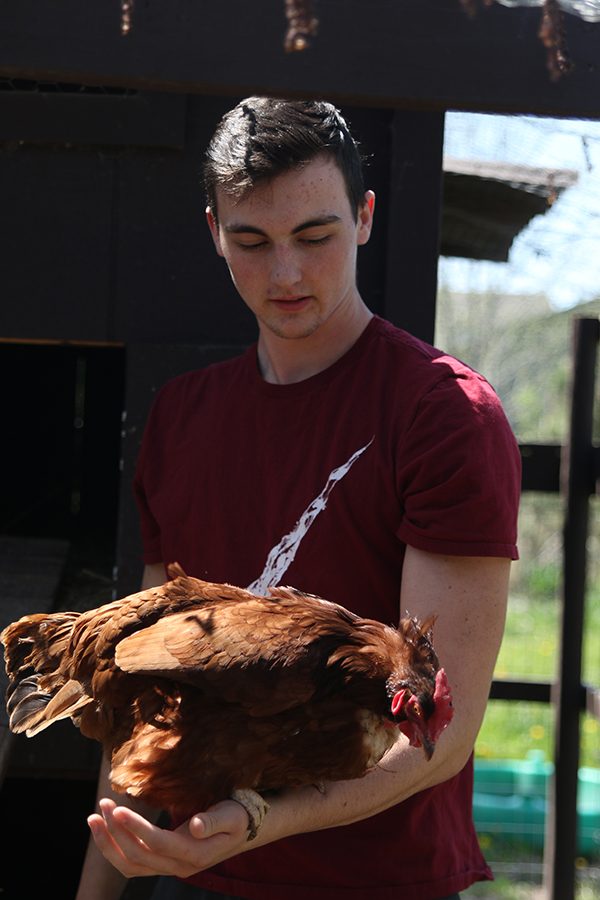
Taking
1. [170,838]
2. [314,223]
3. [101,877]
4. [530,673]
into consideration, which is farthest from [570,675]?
[530,673]

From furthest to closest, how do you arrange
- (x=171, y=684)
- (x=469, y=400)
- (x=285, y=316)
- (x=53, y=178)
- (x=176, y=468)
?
(x=53, y=178)
(x=176, y=468)
(x=285, y=316)
(x=469, y=400)
(x=171, y=684)

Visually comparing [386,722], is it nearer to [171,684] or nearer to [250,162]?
[171,684]

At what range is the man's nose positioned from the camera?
185cm

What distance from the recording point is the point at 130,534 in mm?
2848

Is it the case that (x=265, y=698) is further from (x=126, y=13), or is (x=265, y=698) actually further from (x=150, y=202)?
(x=150, y=202)

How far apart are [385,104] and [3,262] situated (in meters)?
1.67

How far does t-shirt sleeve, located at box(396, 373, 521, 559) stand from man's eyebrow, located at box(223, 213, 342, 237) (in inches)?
14.3

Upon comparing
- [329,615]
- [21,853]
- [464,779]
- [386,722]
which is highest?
[329,615]

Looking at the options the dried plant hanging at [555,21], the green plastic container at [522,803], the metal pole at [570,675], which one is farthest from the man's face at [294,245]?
the green plastic container at [522,803]

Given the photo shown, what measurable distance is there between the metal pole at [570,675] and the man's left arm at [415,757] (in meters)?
1.99

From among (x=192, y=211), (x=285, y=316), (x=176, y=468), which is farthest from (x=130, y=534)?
(x=285, y=316)

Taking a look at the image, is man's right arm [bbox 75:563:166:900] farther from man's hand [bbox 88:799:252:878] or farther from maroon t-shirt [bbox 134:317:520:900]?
man's hand [bbox 88:799:252:878]

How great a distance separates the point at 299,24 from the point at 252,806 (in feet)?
3.71

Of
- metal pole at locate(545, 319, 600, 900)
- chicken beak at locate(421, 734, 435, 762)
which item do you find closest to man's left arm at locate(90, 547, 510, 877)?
chicken beak at locate(421, 734, 435, 762)
